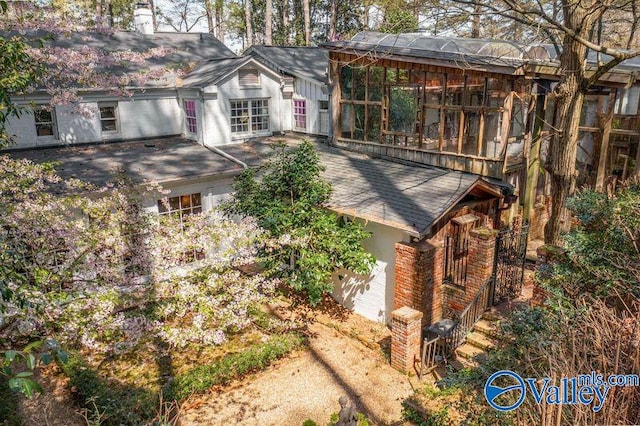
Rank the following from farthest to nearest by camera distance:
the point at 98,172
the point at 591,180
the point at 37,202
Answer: the point at 591,180
the point at 98,172
the point at 37,202

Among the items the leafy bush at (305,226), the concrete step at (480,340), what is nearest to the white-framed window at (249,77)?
the leafy bush at (305,226)

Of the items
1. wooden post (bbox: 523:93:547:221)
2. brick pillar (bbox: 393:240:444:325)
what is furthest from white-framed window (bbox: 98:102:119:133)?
wooden post (bbox: 523:93:547:221)

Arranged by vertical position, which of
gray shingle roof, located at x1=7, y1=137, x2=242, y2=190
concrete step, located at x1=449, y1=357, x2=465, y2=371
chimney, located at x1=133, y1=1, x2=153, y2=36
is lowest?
concrete step, located at x1=449, y1=357, x2=465, y2=371

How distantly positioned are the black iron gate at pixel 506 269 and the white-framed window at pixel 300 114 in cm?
1040

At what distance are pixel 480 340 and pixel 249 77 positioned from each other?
13.4m

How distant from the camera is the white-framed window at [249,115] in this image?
1830 centimetres

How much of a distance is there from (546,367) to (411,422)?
12.3 ft

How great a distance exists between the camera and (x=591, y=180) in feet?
58.1

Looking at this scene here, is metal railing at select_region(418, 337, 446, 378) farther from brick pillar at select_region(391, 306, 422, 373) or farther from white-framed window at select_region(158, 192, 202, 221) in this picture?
white-framed window at select_region(158, 192, 202, 221)

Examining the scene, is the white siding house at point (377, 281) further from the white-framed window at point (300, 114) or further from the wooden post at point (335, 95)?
the white-framed window at point (300, 114)

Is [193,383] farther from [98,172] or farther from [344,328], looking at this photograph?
[98,172]

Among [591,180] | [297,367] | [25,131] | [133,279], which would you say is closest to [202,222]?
[133,279]

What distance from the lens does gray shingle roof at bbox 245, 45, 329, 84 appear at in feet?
64.2

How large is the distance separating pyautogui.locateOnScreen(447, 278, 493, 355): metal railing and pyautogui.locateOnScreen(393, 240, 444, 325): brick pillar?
1.07 metres
